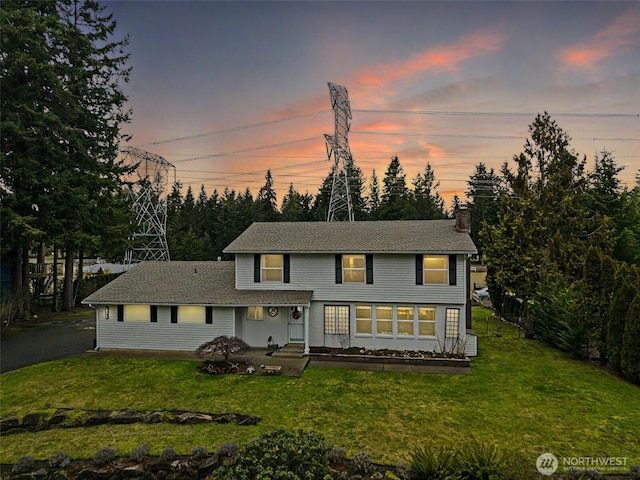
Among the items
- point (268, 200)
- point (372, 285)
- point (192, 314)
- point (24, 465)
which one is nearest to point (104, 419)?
point (24, 465)

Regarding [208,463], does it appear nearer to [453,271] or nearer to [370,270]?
[370,270]

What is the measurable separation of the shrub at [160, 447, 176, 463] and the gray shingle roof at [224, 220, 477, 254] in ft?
32.0

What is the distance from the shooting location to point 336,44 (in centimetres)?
2095

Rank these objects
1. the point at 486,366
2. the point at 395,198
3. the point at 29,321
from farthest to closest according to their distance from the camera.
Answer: the point at 395,198 → the point at 29,321 → the point at 486,366

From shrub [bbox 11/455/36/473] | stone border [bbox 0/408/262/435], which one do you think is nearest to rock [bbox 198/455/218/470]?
stone border [bbox 0/408/262/435]

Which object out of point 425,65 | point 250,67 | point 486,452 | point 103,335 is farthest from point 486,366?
point 250,67

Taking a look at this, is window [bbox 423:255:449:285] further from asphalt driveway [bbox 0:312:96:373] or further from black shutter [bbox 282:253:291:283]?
asphalt driveway [bbox 0:312:96:373]

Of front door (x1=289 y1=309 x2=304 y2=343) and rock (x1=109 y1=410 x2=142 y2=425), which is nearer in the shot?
rock (x1=109 y1=410 x2=142 y2=425)

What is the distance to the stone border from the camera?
32.0ft

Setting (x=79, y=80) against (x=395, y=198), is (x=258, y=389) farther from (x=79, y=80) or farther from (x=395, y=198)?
(x=395, y=198)

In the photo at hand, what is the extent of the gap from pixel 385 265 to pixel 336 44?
13701 mm

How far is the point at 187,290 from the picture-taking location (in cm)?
1728

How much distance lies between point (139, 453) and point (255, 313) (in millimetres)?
9195

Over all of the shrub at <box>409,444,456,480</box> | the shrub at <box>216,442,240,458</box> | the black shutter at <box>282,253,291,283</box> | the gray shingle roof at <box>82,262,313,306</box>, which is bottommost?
the shrub at <box>216,442,240,458</box>
